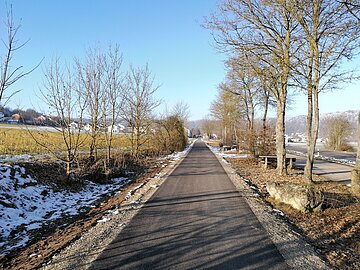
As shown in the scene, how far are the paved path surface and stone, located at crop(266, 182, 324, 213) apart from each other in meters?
1.29

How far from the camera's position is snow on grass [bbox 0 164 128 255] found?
5.89m

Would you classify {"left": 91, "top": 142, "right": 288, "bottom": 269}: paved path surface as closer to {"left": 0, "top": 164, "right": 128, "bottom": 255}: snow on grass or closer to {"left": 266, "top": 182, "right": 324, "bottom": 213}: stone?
{"left": 266, "top": 182, "right": 324, "bottom": 213}: stone

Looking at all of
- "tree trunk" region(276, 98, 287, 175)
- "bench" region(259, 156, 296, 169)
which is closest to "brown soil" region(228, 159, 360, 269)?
"tree trunk" region(276, 98, 287, 175)

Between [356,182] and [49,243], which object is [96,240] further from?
[356,182]

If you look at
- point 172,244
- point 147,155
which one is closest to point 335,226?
point 172,244

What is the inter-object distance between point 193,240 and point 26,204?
528 centimetres

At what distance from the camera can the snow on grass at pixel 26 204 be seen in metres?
5.89

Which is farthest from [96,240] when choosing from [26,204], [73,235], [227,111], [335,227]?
[227,111]

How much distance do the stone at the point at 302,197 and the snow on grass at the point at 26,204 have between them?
19.6 feet

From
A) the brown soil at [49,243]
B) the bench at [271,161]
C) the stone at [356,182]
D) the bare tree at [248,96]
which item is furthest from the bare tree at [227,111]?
the brown soil at [49,243]

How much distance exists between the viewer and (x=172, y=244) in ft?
15.9

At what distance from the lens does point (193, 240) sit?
198 inches

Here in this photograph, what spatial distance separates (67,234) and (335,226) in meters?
5.85

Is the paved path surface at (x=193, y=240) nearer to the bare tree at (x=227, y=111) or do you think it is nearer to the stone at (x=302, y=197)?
the stone at (x=302, y=197)
